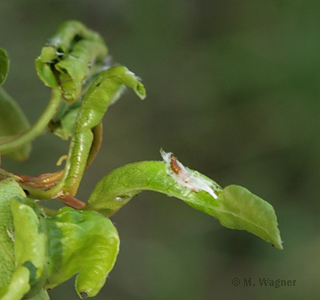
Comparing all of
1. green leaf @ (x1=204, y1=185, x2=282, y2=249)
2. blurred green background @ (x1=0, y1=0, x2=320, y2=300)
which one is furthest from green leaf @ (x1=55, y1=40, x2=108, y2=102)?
Answer: blurred green background @ (x1=0, y1=0, x2=320, y2=300)

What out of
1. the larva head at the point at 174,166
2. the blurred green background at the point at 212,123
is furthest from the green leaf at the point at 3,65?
the blurred green background at the point at 212,123

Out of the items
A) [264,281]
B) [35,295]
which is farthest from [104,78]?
[264,281]

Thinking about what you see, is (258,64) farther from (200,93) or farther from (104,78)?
(104,78)

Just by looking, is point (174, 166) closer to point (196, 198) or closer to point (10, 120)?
point (196, 198)

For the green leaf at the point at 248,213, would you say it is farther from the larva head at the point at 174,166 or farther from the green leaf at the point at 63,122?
the green leaf at the point at 63,122

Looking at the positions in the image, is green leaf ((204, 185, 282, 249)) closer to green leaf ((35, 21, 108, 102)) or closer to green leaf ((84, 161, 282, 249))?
green leaf ((84, 161, 282, 249))

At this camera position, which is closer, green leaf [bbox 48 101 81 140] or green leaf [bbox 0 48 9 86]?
green leaf [bbox 0 48 9 86]
